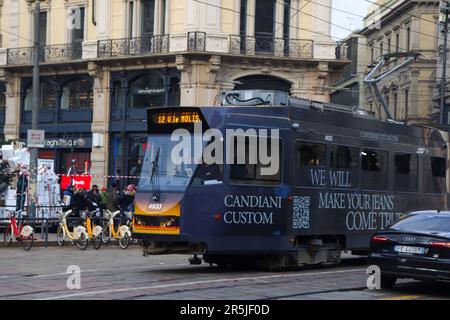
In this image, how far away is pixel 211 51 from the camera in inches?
1447

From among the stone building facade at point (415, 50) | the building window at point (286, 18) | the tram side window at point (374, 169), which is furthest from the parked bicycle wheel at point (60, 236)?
the stone building facade at point (415, 50)

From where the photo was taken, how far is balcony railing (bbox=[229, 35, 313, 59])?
37844 mm

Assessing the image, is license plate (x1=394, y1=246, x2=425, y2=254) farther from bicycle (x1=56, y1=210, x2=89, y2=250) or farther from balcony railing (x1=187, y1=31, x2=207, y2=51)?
balcony railing (x1=187, y1=31, x2=207, y2=51)

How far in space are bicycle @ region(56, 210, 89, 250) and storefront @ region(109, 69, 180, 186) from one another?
45.4 ft

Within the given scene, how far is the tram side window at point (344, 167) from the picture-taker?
1844 centimetres

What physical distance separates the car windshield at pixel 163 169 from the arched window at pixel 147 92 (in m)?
21.8

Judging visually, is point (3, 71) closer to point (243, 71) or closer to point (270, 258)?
point (243, 71)

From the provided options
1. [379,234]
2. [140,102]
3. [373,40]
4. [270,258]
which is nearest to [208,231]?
[270,258]

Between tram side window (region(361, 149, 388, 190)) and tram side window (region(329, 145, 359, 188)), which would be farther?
tram side window (region(361, 149, 388, 190))

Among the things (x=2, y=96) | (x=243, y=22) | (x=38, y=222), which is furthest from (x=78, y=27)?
(x=38, y=222)

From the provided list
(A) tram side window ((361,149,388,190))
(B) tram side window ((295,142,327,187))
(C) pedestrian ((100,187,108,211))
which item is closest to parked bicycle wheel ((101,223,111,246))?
(C) pedestrian ((100,187,108,211))

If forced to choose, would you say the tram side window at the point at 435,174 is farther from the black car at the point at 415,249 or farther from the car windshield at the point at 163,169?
the car windshield at the point at 163,169

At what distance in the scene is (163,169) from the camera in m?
16.6

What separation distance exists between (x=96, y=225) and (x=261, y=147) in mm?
9575
